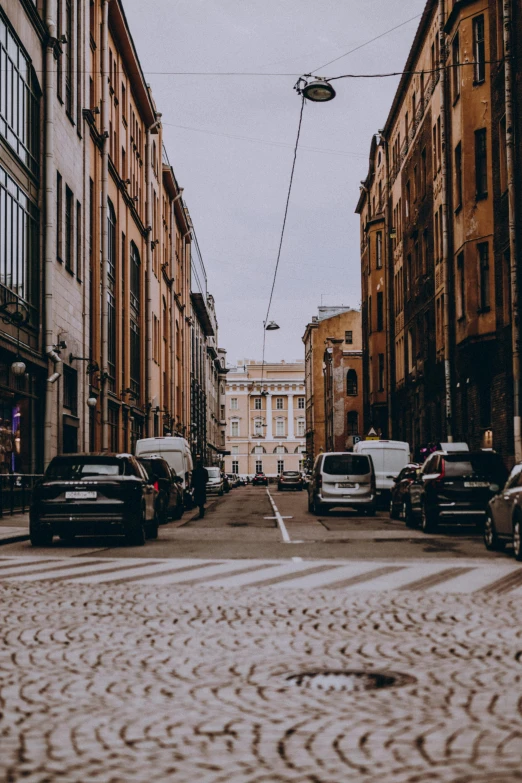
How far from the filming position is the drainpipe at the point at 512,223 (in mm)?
24406

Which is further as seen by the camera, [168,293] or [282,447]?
[282,447]

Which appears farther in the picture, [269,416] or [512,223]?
[269,416]

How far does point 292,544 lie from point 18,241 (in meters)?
13.4

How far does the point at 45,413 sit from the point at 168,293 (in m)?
37.1

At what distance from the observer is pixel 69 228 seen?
3316 centimetres

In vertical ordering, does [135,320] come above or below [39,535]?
above

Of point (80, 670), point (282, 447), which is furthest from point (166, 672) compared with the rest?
point (282, 447)

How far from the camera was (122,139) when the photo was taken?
4588 cm

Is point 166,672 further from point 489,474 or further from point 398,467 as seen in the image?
point 398,467

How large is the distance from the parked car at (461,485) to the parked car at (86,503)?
607 cm

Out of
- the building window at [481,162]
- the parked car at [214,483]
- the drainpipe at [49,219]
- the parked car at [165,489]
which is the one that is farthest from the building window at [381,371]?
the drainpipe at [49,219]

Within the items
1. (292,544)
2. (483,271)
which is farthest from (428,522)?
(483,271)

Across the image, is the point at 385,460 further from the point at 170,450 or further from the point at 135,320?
the point at 135,320

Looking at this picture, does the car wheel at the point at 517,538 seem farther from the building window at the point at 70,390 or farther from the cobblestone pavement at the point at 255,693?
the building window at the point at 70,390
